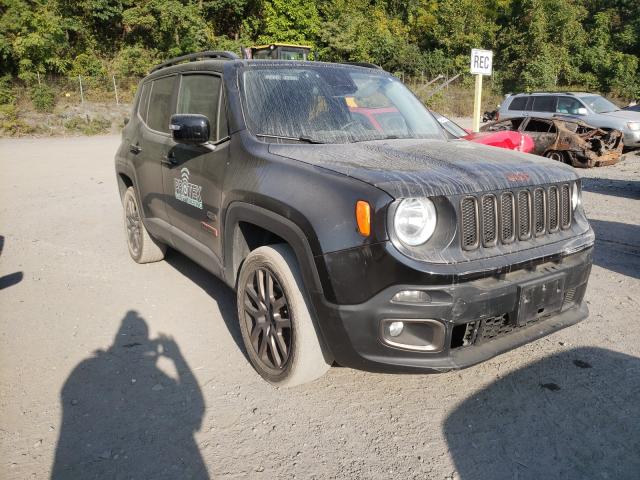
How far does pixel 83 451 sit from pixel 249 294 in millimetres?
1206

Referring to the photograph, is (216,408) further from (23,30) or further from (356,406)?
(23,30)

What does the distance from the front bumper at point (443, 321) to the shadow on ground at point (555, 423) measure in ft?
1.34

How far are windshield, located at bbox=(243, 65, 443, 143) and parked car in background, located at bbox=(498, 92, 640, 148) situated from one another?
37.7ft

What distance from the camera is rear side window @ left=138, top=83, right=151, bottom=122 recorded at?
5039 mm

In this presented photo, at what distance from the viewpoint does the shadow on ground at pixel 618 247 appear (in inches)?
209

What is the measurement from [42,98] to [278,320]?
27.8 meters

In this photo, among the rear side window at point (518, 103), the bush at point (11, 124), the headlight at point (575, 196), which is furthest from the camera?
the bush at point (11, 124)

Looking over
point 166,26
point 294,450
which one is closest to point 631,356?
point 294,450

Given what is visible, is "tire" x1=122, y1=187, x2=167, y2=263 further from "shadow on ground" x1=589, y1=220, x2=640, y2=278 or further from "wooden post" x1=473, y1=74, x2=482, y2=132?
"wooden post" x1=473, y1=74, x2=482, y2=132

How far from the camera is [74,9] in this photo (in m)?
35.8

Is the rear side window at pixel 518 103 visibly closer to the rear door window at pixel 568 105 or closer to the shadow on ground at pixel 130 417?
the rear door window at pixel 568 105

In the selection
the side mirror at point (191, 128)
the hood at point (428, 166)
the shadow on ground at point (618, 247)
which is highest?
the side mirror at point (191, 128)

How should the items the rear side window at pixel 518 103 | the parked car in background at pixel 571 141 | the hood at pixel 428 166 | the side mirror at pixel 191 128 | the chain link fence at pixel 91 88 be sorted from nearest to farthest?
the hood at pixel 428 166 → the side mirror at pixel 191 128 → the parked car in background at pixel 571 141 → the rear side window at pixel 518 103 → the chain link fence at pixel 91 88

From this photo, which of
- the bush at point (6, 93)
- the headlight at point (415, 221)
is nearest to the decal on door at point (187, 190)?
the headlight at point (415, 221)
